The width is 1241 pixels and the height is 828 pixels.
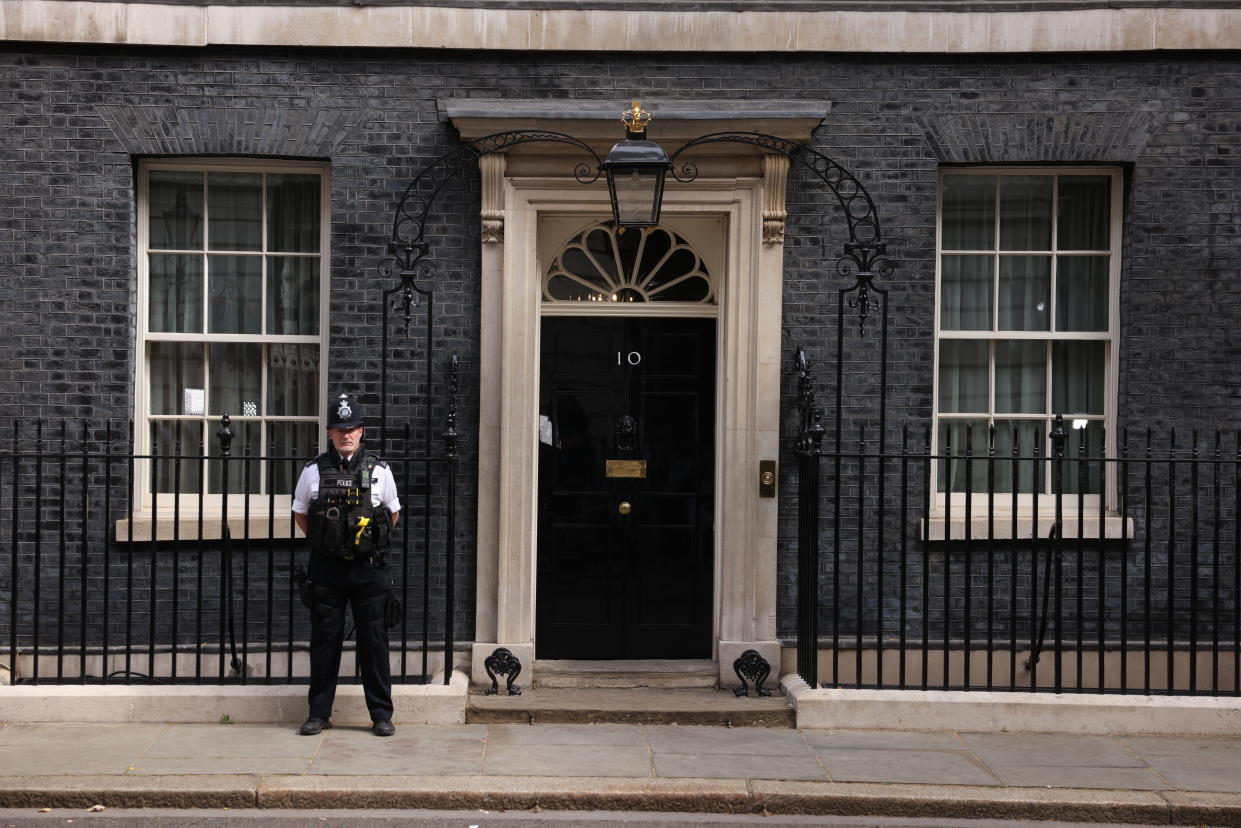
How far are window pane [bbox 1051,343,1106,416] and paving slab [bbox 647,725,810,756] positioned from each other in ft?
10.1

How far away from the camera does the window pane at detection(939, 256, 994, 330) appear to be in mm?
8922

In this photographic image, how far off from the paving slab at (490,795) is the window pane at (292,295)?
3.32 meters

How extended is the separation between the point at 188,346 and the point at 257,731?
2.73 m

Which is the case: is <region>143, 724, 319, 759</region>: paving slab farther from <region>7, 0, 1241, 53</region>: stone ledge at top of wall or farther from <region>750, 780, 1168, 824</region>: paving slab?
<region>7, 0, 1241, 53</region>: stone ledge at top of wall

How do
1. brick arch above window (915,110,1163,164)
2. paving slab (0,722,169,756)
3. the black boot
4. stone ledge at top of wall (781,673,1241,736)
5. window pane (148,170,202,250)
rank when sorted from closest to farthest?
paving slab (0,722,169,756), the black boot, stone ledge at top of wall (781,673,1241,736), brick arch above window (915,110,1163,164), window pane (148,170,202,250)

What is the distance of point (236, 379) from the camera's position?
880 centimetres

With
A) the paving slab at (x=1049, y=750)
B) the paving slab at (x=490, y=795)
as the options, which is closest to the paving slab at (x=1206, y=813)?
the paving slab at (x=1049, y=750)

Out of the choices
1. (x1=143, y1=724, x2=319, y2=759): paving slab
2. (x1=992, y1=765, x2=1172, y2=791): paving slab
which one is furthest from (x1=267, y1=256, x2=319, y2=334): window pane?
(x1=992, y1=765, x2=1172, y2=791): paving slab

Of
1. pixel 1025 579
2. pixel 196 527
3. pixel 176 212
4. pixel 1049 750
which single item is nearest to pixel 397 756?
pixel 196 527

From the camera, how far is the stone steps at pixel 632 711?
7.82 metres

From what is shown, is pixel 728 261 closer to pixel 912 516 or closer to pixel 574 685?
pixel 912 516

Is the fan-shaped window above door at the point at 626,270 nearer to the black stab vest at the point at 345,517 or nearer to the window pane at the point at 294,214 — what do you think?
the window pane at the point at 294,214

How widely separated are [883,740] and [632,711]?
1.47 meters

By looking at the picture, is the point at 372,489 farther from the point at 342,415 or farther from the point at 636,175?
the point at 636,175
